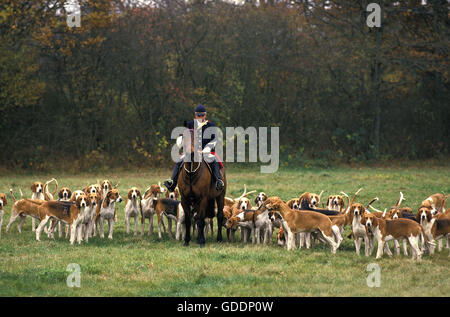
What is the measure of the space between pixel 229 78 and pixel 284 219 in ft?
55.8

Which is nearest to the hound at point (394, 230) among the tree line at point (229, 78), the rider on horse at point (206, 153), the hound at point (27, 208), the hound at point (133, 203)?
the rider on horse at point (206, 153)

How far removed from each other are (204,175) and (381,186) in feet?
29.6

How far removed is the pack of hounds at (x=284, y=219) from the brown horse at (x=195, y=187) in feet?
1.66

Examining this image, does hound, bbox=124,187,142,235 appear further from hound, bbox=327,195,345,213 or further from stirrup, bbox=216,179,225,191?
hound, bbox=327,195,345,213

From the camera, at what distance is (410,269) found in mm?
8516

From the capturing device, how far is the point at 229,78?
26.6 metres

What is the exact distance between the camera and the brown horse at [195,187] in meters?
10.6

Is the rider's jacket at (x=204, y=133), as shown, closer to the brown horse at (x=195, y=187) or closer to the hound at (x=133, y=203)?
the brown horse at (x=195, y=187)

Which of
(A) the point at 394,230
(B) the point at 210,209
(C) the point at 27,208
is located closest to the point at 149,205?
(B) the point at 210,209

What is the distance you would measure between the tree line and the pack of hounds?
12.6 meters

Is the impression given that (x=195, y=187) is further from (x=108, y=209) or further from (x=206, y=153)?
(x=108, y=209)

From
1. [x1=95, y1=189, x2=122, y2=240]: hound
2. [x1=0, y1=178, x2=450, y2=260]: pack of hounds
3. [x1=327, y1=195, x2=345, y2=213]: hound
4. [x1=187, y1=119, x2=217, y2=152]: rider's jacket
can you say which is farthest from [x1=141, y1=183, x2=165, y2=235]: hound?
[x1=327, y1=195, x2=345, y2=213]: hound
